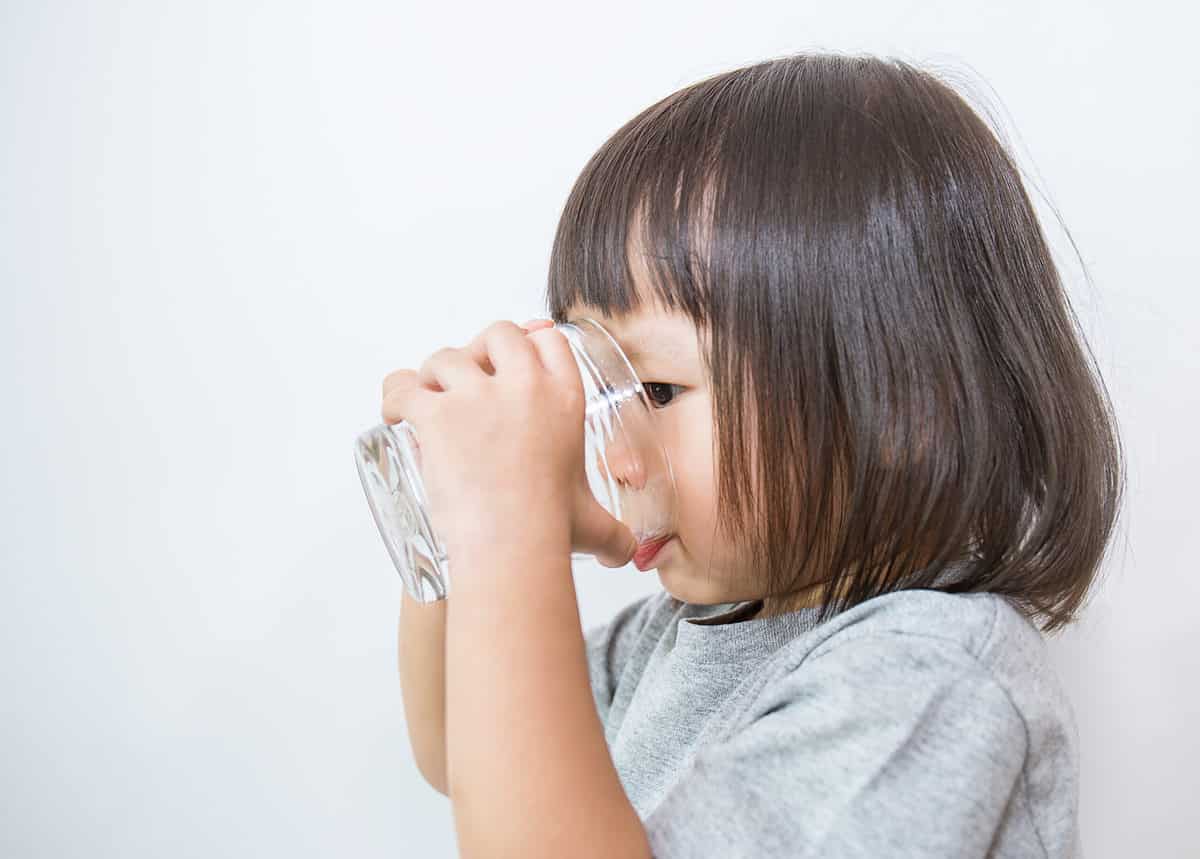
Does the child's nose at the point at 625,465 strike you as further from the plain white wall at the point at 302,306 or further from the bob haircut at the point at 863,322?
the plain white wall at the point at 302,306

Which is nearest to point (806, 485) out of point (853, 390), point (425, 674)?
point (853, 390)

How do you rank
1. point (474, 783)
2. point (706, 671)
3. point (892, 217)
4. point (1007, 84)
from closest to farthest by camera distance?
1. point (474, 783)
2. point (892, 217)
3. point (706, 671)
4. point (1007, 84)

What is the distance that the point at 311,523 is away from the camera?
3.07ft

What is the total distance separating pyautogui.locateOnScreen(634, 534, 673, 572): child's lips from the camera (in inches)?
24.4

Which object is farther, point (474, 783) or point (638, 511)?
point (638, 511)

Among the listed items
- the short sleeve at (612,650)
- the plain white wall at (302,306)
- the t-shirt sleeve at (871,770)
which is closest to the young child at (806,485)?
the t-shirt sleeve at (871,770)

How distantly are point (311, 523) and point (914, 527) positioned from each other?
565 mm

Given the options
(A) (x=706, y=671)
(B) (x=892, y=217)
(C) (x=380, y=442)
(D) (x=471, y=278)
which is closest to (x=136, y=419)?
(D) (x=471, y=278)

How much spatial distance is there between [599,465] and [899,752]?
0.23 metres

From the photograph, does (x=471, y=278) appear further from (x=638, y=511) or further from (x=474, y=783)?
(x=474, y=783)

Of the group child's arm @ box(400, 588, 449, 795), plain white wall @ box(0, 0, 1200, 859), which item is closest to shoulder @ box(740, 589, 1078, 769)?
child's arm @ box(400, 588, 449, 795)

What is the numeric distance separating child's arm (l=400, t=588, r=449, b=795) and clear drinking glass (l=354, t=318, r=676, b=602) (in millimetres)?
148

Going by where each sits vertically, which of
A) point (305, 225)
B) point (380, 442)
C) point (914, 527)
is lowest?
point (914, 527)

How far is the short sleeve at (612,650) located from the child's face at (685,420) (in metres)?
0.24
